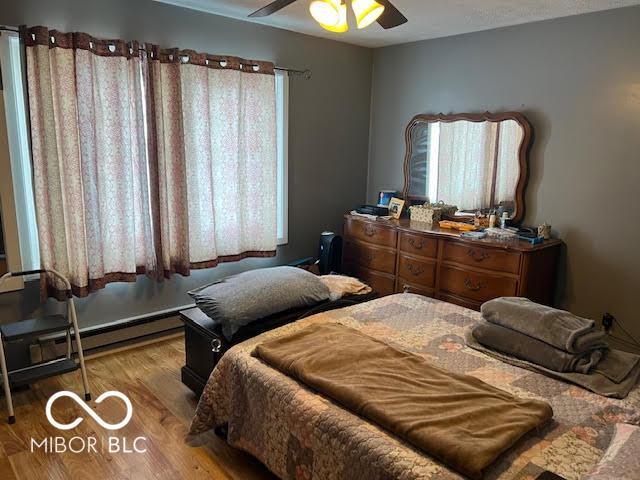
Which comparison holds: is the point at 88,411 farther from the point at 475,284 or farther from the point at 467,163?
the point at 467,163

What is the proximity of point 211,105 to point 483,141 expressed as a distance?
81.7 inches

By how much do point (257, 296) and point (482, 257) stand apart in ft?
5.45

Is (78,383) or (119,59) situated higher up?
(119,59)

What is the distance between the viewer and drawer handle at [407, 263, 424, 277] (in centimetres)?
359

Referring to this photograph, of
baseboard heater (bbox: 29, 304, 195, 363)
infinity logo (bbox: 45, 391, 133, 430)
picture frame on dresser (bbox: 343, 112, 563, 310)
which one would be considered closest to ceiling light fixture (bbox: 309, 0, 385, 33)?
picture frame on dresser (bbox: 343, 112, 563, 310)

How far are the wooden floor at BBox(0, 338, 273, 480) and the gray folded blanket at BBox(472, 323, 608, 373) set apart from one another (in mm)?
1144

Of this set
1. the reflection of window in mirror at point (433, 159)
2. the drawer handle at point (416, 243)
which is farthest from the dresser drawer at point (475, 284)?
the reflection of window in mirror at point (433, 159)

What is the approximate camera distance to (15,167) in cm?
270

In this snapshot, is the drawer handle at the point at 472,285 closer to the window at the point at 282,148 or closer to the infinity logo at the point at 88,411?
the window at the point at 282,148

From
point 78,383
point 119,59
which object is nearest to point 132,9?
point 119,59

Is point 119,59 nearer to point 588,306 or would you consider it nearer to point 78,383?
point 78,383

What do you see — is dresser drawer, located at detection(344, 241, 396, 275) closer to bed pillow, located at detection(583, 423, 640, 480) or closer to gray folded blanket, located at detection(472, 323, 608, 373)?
gray folded blanket, located at detection(472, 323, 608, 373)

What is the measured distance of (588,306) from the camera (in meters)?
3.28

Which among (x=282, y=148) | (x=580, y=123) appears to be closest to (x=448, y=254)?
(x=580, y=123)
